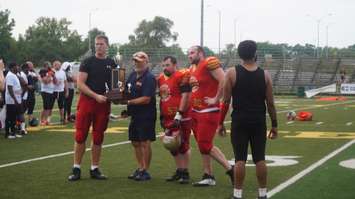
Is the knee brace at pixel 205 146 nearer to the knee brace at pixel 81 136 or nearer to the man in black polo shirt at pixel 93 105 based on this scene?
the man in black polo shirt at pixel 93 105

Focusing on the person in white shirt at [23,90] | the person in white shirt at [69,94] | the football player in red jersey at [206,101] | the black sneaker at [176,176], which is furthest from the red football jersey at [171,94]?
the person in white shirt at [69,94]

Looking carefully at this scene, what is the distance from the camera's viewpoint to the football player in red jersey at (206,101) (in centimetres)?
868

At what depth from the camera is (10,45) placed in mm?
100625

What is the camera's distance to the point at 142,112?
9.47 metres

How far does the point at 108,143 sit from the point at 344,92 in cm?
3784

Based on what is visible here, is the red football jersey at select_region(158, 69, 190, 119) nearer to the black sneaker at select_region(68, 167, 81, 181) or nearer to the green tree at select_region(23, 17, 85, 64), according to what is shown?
the black sneaker at select_region(68, 167, 81, 181)

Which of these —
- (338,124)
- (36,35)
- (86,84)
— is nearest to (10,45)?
(36,35)

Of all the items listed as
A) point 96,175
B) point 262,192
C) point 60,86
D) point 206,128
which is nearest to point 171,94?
point 206,128

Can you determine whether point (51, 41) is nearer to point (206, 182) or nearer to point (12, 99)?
point (12, 99)

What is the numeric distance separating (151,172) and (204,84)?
2000 millimetres

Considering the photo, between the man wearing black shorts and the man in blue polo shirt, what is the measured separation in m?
2.15

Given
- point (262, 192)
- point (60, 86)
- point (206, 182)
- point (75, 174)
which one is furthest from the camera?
point (60, 86)

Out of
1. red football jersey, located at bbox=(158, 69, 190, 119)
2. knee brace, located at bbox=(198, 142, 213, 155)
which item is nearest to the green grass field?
knee brace, located at bbox=(198, 142, 213, 155)

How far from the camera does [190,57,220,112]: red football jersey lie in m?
8.73
